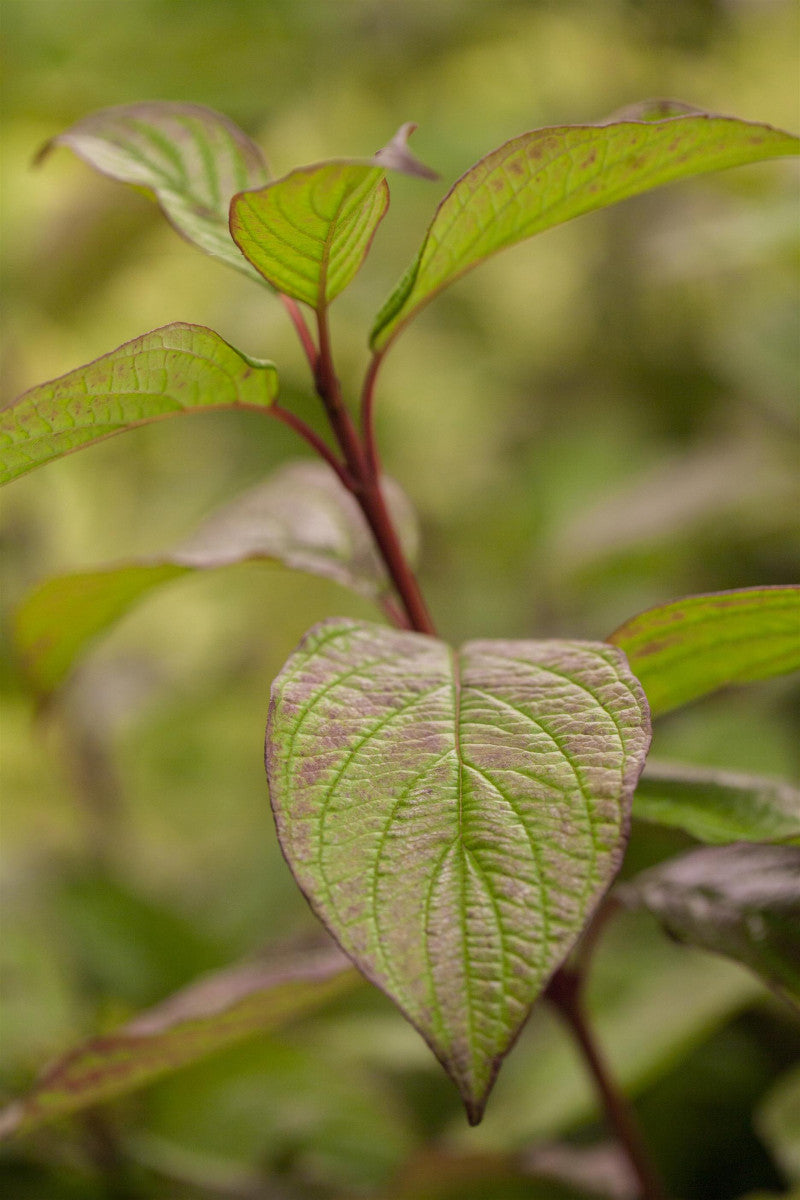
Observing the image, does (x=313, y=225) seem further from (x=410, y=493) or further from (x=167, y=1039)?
(x=410, y=493)

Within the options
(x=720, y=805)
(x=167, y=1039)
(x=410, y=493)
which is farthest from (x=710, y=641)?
(x=410, y=493)

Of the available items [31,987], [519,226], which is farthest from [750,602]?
[31,987]

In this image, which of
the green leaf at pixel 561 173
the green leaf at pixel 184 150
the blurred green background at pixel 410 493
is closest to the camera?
the green leaf at pixel 561 173

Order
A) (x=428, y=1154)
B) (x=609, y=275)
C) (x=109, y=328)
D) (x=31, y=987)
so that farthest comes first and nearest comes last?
(x=609, y=275) → (x=109, y=328) → (x=31, y=987) → (x=428, y=1154)

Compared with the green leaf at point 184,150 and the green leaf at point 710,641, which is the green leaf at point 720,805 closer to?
the green leaf at point 710,641

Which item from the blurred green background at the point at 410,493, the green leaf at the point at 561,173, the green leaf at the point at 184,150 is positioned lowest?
the blurred green background at the point at 410,493

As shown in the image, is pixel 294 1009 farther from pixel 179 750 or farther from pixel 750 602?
pixel 179 750

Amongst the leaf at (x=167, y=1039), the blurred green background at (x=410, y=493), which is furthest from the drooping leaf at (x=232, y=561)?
the leaf at (x=167, y=1039)
